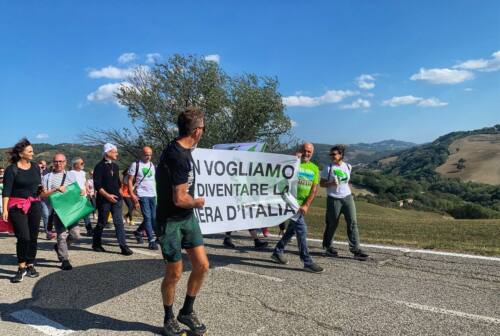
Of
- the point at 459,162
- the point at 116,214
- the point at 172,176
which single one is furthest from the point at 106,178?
the point at 459,162

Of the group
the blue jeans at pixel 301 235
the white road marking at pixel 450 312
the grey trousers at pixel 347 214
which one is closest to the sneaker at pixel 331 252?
the grey trousers at pixel 347 214

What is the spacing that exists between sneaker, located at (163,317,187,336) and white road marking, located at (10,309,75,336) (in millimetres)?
1065

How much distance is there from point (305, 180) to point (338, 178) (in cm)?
92

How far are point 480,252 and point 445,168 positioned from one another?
148 meters

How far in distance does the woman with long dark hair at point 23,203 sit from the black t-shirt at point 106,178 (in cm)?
148

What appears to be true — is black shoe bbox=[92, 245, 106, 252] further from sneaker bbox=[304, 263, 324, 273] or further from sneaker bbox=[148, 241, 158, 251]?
sneaker bbox=[304, 263, 324, 273]

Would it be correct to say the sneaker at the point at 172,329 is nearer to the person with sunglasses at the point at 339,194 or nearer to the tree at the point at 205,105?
the person with sunglasses at the point at 339,194

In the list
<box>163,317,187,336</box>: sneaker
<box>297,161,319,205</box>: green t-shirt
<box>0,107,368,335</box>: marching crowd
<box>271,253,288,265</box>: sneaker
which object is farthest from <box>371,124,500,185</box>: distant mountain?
<box>163,317,187,336</box>: sneaker

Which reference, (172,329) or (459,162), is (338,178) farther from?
(459,162)

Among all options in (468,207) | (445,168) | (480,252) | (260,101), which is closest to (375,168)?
(445,168)

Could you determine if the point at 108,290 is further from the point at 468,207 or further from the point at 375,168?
the point at 375,168

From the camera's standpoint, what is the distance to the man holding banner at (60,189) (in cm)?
700

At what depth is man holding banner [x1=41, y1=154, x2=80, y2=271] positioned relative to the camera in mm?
6996

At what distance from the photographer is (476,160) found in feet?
461
